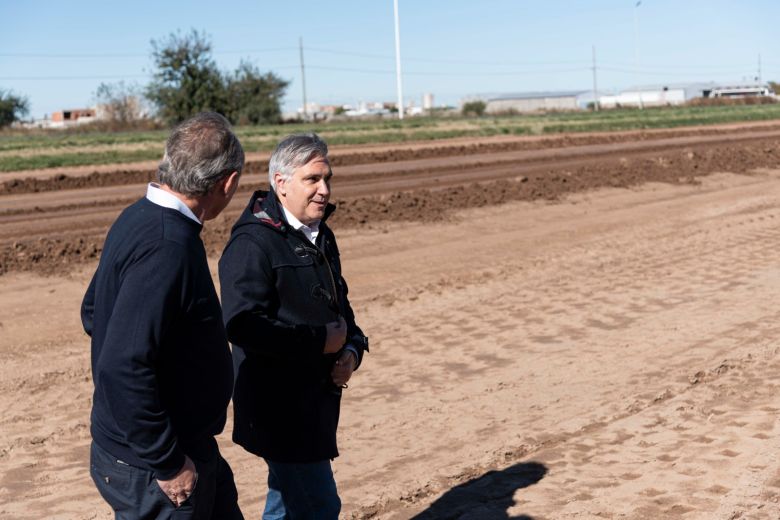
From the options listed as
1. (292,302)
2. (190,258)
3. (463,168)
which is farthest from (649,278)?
(463,168)

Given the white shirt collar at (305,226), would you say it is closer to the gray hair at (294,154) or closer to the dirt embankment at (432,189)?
the gray hair at (294,154)

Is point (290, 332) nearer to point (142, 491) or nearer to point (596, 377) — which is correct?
point (142, 491)

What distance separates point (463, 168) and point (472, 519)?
19.6 m

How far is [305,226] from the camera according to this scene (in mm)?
3617

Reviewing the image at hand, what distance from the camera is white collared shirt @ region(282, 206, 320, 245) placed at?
360 cm

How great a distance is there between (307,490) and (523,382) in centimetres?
416

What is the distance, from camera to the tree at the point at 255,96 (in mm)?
71000

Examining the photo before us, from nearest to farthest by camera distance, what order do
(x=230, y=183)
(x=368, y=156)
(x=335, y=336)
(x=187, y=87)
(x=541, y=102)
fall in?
(x=230, y=183), (x=335, y=336), (x=368, y=156), (x=187, y=87), (x=541, y=102)

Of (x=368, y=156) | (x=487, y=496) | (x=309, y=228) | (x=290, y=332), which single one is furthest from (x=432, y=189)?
(x=290, y=332)

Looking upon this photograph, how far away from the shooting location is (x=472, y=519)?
501 cm

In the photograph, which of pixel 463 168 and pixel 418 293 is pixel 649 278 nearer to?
pixel 418 293

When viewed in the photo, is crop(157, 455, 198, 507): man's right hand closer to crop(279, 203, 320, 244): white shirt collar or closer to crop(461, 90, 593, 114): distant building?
crop(279, 203, 320, 244): white shirt collar

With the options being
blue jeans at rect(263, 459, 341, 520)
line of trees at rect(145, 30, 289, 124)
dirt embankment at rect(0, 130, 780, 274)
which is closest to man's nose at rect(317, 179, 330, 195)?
blue jeans at rect(263, 459, 341, 520)

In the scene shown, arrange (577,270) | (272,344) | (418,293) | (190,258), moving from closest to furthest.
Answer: (190,258), (272,344), (418,293), (577,270)
